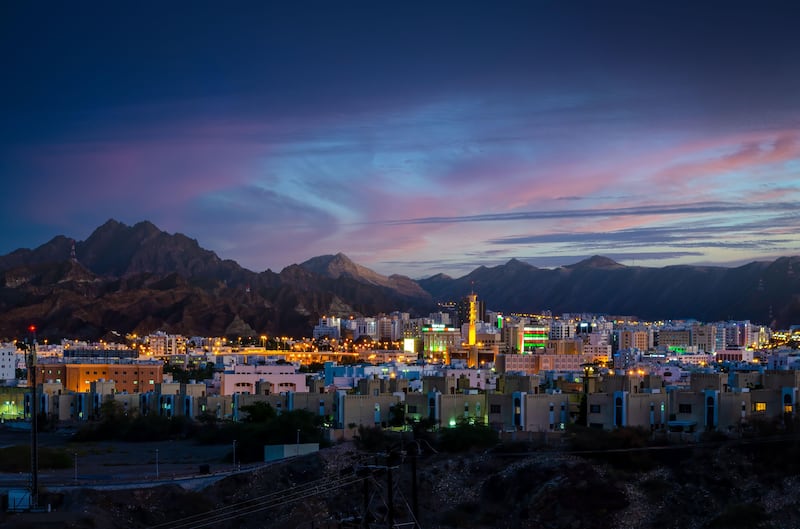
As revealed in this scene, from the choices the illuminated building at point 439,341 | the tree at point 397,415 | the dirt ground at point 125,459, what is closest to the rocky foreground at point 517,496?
the dirt ground at point 125,459

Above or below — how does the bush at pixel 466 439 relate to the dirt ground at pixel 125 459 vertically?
above

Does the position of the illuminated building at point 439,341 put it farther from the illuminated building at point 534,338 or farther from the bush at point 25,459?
the bush at point 25,459

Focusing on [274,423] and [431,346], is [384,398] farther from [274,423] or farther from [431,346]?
[431,346]

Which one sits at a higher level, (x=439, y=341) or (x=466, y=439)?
(x=466, y=439)

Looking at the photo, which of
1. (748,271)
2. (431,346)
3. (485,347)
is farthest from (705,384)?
(748,271)

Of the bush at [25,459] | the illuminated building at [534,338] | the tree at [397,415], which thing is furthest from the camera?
the illuminated building at [534,338]

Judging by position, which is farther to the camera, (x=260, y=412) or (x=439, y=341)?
(x=439, y=341)

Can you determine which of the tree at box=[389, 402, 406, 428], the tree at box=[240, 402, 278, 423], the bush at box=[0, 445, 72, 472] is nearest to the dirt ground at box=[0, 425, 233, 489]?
the bush at box=[0, 445, 72, 472]

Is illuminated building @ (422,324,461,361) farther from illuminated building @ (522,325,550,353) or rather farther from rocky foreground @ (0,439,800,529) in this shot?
rocky foreground @ (0,439,800,529)

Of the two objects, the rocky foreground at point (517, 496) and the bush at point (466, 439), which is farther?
the bush at point (466, 439)

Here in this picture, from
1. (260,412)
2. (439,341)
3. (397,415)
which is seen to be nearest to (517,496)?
(397,415)

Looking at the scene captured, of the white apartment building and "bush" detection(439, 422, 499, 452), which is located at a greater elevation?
"bush" detection(439, 422, 499, 452)

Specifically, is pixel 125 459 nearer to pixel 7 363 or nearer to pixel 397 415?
pixel 397 415

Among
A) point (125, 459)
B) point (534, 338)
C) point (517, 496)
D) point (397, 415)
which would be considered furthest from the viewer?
point (534, 338)
